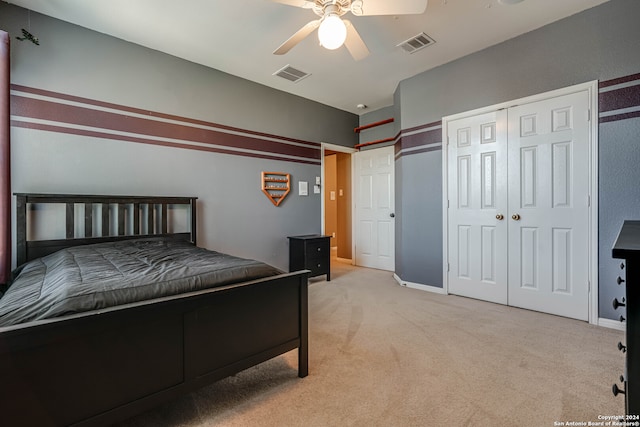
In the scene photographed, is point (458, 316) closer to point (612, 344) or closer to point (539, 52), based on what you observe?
point (612, 344)

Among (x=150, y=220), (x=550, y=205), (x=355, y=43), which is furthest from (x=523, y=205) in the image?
(x=150, y=220)

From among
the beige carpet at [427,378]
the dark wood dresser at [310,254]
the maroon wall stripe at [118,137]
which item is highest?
the maroon wall stripe at [118,137]

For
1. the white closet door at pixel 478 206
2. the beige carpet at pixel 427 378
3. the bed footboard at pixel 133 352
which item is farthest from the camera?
the white closet door at pixel 478 206

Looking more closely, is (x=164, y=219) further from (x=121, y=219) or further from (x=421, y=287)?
(x=421, y=287)

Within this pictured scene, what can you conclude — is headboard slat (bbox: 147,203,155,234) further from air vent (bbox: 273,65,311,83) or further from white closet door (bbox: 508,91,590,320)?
white closet door (bbox: 508,91,590,320)

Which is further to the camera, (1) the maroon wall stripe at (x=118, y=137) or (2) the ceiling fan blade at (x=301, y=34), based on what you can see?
(1) the maroon wall stripe at (x=118, y=137)

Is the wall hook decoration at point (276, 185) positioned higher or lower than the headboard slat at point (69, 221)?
higher

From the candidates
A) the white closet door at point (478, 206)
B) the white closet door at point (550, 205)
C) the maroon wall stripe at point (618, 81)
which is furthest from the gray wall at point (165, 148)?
the maroon wall stripe at point (618, 81)

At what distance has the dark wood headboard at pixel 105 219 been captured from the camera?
2.32 metres

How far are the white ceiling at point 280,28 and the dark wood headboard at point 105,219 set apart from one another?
5.20 feet

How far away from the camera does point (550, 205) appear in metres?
2.80

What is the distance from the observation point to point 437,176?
11.8ft

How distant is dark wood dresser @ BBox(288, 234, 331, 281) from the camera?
4016 millimetres

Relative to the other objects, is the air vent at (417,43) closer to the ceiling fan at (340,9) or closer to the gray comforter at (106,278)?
the ceiling fan at (340,9)
